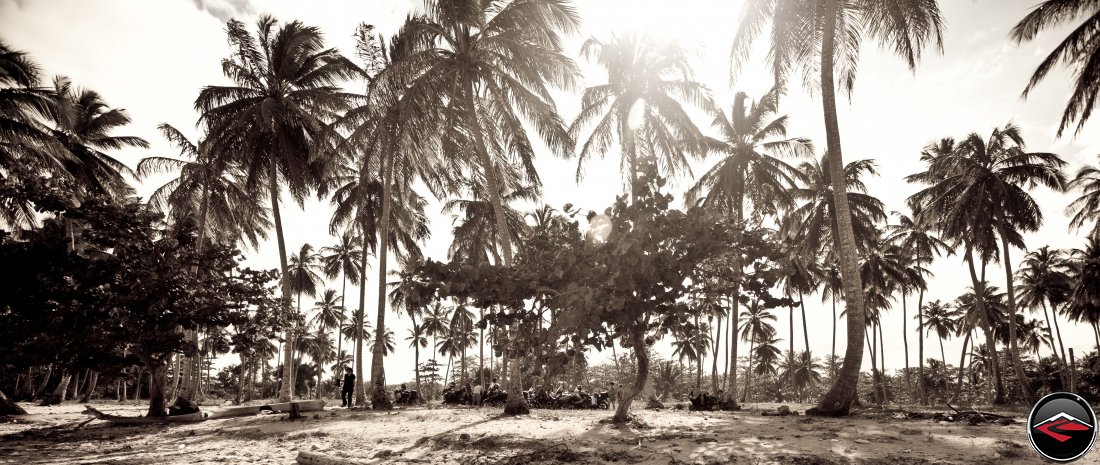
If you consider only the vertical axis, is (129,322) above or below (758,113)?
below

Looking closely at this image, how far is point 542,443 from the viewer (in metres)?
8.88

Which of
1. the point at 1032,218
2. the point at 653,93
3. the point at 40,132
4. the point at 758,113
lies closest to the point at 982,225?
the point at 1032,218

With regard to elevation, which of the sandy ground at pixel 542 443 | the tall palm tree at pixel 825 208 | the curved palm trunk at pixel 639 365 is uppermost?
the tall palm tree at pixel 825 208

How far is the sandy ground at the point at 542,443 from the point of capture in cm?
715

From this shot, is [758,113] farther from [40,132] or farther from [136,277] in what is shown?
[40,132]

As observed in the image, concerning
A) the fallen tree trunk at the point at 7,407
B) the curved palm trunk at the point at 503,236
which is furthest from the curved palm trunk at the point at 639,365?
the fallen tree trunk at the point at 7,407

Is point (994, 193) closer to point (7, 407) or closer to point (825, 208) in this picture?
point (825, 208)

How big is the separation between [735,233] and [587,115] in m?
12.3

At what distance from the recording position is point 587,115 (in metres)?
20.6

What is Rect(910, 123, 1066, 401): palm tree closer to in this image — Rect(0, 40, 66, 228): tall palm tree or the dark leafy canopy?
the dark leafy canopy

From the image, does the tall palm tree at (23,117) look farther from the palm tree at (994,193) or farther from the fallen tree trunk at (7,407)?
the palm tree at (994,193)

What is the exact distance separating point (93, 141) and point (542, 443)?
926 inches

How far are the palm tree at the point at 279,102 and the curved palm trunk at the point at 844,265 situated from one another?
15.6 metres

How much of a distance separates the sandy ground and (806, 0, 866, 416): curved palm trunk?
0.83 meters
